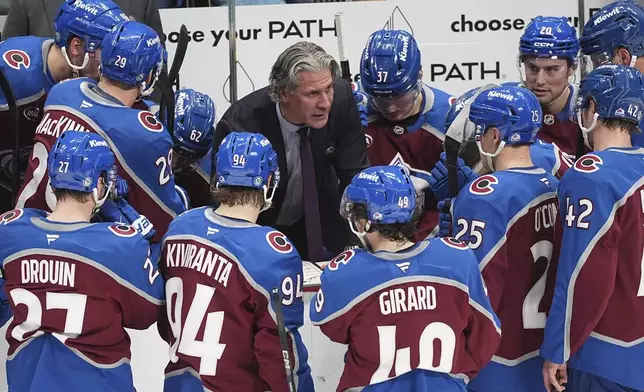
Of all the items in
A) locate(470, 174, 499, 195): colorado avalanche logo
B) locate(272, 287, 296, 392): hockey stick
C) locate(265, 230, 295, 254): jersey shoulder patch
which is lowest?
locate(272, 287, 296, 392): hockey stick

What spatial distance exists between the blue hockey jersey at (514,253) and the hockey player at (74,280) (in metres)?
0.98

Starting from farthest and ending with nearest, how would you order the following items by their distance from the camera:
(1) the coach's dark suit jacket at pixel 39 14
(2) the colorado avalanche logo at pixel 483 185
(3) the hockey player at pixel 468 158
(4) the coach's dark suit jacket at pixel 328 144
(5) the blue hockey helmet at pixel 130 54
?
(1) the coach's dark suit jacket at pixel 39 14
(4) the coach's dark suit jacket at pixel 328 144
(3) the hockey player at pixel 468 158
(5) the blue hockey helmet at pixel 130 54
(2) the colorado avalanche logo at pixel 483 185

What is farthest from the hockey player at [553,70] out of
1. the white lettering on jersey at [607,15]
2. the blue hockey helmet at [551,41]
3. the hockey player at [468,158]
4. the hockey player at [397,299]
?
the hockey player at [397,299]

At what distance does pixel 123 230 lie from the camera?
309 cm

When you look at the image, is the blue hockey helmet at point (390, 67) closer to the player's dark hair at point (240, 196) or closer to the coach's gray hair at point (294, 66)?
the coach's gray hair at point (294, 66)

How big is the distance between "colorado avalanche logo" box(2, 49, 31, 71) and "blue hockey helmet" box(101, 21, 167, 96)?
1.65 feet

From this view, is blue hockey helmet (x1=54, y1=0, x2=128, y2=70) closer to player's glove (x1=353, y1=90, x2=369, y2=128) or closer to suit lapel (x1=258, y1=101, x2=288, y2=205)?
suit lapel (x1=258, y1=101, x2=288, y2=205)

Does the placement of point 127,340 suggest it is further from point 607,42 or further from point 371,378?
point 607,42

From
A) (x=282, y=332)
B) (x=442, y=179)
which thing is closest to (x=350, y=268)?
(x=282, y=332)

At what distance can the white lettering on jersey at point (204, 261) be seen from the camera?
9.92 ft

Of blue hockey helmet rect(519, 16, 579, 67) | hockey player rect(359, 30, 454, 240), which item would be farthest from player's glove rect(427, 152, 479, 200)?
blue hockey helmet rect(519, 16, 579, 67)

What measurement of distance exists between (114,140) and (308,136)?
0.82m

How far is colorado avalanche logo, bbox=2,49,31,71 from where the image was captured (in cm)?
385

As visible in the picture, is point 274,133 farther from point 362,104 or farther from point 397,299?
point 397,299
